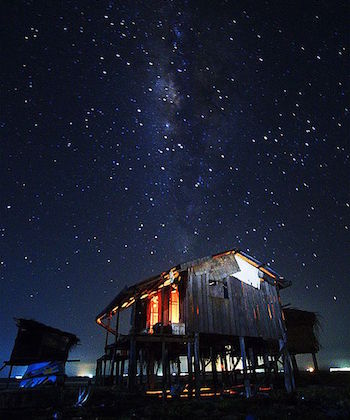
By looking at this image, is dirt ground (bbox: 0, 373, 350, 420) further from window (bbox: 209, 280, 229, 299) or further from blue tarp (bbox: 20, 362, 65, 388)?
blue tarp (bbox: 20, 362, 65, 388)

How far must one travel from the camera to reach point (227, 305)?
16.2 meters

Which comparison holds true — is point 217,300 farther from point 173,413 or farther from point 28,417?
point 28,417

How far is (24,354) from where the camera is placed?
61.2 ft

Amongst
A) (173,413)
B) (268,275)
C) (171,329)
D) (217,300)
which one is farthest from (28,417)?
(268,275)

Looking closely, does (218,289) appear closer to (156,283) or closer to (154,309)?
(156,283)

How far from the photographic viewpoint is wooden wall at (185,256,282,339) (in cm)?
1502

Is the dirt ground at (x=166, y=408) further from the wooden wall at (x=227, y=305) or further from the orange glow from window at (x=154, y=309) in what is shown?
the orange glow from window at (x=154, y=309)

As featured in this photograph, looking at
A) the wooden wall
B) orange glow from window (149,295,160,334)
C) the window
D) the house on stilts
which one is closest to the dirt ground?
the house on stilts

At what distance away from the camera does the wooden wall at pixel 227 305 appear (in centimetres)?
1502

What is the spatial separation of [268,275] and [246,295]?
11.0 feet

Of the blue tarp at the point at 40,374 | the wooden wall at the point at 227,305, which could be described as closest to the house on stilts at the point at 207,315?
the wooden wall at the point at 227,305

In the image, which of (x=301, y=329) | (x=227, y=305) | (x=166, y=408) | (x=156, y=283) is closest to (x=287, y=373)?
(x=227, y=305)

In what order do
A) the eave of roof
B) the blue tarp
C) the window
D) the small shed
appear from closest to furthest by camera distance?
1. the eave of roof
2. the window
3. the blue tarp
4. the small shed

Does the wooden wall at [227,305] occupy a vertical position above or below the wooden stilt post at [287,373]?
above
